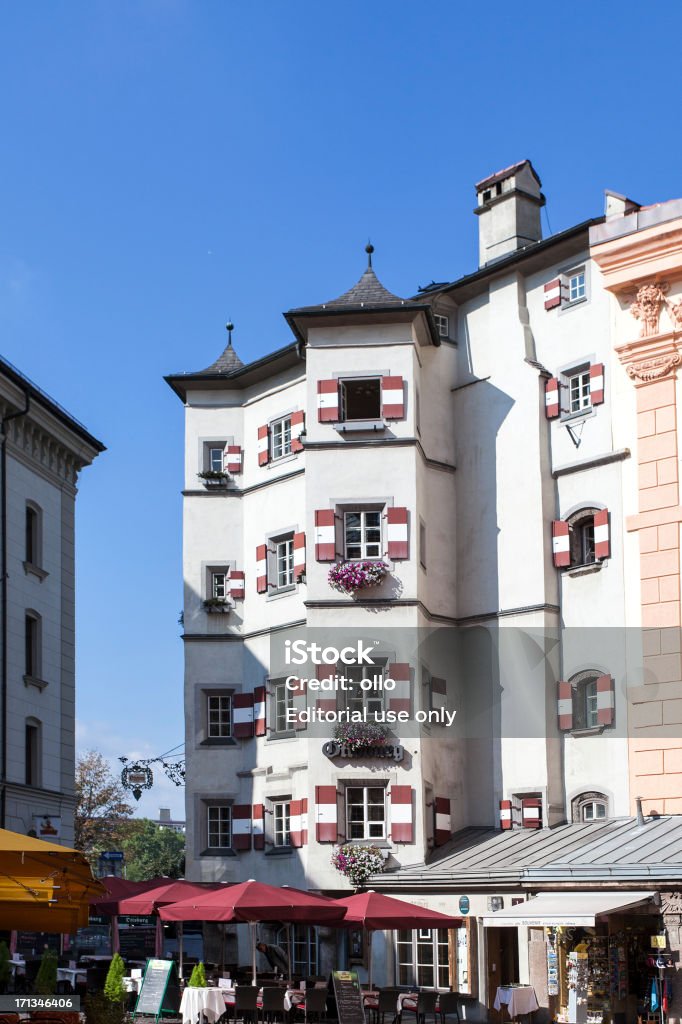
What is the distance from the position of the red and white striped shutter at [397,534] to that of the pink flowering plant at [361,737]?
422 cm

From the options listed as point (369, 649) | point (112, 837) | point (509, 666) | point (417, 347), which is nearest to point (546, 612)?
point (509, 666)

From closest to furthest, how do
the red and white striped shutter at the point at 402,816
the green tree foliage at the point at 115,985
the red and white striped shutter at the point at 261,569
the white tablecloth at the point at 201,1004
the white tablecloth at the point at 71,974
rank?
1. the green tree foliage at the point at 115,985
2. the white tablecloth at the point at 201,1004
3. the white tablecloth at the point at 71,974
4. the red and white striped shutter at the point at 402,816
5. the red and white striped shutter at the point at 261,569

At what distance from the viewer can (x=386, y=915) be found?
28.2 meters

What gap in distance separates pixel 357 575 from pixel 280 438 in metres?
6.73

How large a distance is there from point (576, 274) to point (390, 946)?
17.0 m

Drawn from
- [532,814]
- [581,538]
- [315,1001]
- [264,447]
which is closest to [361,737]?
[532,814]

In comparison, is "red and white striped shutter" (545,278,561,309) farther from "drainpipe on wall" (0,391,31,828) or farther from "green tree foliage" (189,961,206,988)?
"green tree foliage" (189,961,206,988)

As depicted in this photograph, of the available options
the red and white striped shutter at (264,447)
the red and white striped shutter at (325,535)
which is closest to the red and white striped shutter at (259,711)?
the red and white striped shutter at (325,535)

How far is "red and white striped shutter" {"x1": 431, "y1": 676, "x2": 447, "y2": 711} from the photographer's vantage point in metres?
37.4

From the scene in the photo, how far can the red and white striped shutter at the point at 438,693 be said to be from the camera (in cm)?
3741

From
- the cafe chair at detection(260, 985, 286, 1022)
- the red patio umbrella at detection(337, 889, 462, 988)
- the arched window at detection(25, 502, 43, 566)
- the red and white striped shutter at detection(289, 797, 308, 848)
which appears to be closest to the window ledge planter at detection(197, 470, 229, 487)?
the arched window at detection(25, 502, 43, 566)

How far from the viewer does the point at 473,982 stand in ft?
107

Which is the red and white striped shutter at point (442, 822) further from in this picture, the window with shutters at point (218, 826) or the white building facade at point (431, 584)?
the window with shutters at point (218, 826)

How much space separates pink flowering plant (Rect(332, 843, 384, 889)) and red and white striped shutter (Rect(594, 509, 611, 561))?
881cm
